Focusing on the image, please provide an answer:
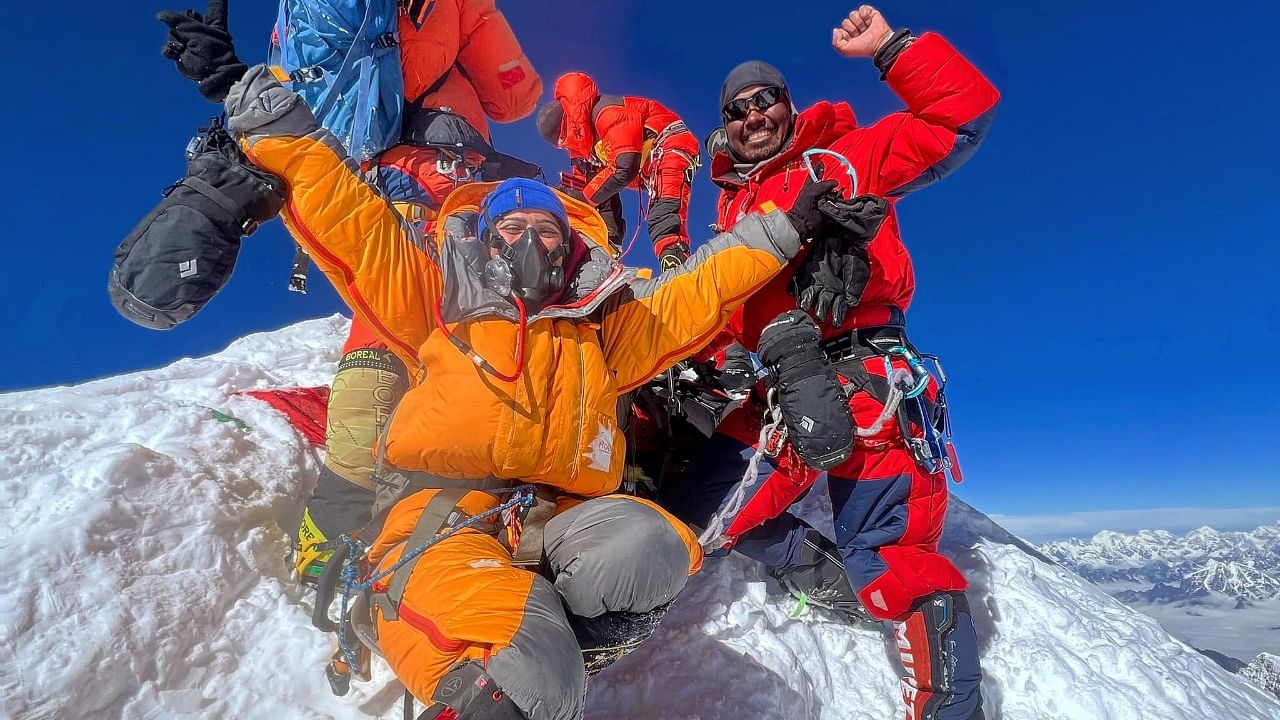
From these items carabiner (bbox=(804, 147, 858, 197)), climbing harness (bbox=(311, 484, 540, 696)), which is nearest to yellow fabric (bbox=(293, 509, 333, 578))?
→ climbing harness (bbox=(311, 484, 540, 696))

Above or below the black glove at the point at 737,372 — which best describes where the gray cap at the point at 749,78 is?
above

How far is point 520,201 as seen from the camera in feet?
8.52

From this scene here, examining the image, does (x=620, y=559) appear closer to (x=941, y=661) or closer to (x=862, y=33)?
(x=941, y=661)

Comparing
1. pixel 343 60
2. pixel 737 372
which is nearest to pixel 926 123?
pixel 737 372

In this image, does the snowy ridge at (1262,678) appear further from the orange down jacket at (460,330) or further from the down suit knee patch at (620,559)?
the orange down jacket at (460,330)

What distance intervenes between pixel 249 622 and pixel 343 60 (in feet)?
10.9

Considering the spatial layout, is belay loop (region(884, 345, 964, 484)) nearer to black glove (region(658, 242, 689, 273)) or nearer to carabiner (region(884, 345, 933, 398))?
carabiner (region(884, 345, 933, 398))

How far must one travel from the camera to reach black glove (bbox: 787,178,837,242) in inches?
107

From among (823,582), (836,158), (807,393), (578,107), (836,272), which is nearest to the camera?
(807,393)

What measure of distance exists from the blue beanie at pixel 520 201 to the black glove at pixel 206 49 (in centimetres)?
99

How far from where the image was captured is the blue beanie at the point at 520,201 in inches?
102

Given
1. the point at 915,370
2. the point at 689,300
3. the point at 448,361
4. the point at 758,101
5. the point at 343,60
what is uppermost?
the point at 343,60

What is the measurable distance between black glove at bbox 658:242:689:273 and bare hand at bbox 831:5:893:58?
2359mm

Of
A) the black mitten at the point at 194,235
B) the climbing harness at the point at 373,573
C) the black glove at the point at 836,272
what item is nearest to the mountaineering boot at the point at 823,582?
the black glove at the point at 836,272
